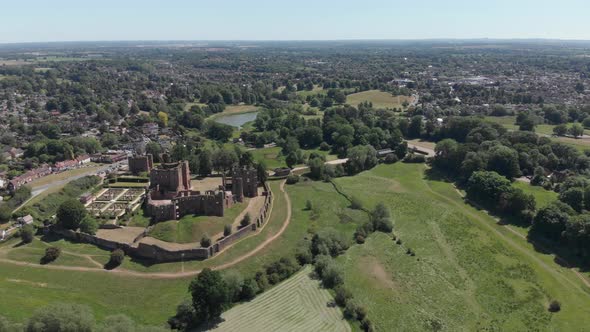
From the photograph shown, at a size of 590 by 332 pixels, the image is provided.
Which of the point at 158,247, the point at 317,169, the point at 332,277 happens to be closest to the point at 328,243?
the point at 332,277

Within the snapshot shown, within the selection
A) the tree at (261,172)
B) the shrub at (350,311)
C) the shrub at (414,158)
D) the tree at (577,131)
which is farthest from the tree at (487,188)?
the tree at (577,131)

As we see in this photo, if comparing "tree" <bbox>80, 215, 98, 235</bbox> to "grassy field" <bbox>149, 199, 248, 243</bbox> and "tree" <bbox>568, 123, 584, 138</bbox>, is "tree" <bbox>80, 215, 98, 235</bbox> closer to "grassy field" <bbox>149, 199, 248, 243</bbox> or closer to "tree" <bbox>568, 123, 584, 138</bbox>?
"grassy field" <bbox>149, 199, 248, 243</bbox>

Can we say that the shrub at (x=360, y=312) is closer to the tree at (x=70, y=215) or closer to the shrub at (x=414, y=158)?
the tree at (x=70, y=215)

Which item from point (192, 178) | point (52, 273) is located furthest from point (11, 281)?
point (192, 178)

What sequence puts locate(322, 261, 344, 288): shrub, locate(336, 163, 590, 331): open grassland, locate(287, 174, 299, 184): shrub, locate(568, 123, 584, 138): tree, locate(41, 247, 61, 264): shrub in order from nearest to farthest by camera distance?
locate(336, 163, 590, 331): open grassland, locate(322, 261, 344, 288): shrub, locate(41, 247, 61, 264): shrub, locate(287, 174, 299, 184): shrub, locate(568, 123, 584, 138): tree

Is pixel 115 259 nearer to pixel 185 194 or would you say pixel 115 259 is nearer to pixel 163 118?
pixel 185 194

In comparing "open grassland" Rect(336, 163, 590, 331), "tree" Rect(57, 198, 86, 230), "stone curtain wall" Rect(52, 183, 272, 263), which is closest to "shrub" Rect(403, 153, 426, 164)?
"open grassland" Rect(336, 163, 590, 331)

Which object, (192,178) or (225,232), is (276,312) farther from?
(192,178)
